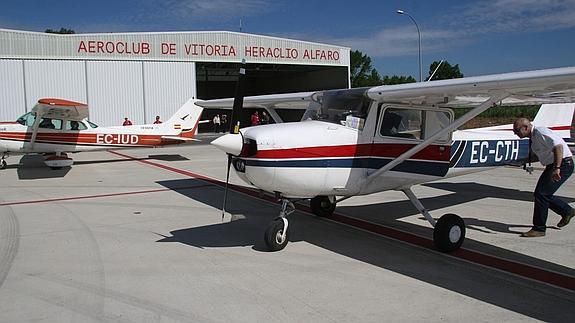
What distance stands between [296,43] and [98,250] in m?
33.2

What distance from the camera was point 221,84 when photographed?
5834cm

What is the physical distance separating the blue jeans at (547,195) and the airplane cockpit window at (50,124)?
47.3ft

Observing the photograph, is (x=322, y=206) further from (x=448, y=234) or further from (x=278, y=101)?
(x=448, y=234)

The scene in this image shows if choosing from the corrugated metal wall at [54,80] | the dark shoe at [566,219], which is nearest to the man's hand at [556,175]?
the dark shoe at [566,219]

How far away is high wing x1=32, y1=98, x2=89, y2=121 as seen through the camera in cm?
1348

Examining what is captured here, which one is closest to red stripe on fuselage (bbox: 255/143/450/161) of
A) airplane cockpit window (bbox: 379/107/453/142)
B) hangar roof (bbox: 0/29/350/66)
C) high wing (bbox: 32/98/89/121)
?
airplane cockpit window (bbox: 379/107/453/142)

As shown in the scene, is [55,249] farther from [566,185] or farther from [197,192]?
[566,185]

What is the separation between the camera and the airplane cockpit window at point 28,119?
1548 centimetres

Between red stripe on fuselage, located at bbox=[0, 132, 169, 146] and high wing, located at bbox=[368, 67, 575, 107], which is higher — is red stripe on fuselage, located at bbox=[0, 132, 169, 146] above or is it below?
below

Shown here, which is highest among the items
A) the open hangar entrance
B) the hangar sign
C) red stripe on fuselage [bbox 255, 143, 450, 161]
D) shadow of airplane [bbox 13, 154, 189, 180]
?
the hangar sign

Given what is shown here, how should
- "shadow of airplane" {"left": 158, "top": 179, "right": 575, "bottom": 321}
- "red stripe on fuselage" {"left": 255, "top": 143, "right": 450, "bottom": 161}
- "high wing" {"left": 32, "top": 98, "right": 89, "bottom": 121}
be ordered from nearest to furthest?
"shadow of airplane" {"left": 158, "top": 179, "right": 575, "bottom": 321} < "red stripe on fuselage" {"left": 255, "top": 143, "right": 450, "bottom": 161} < "high wing" {"left": 32, "top": 98, "right": 89, "bottom": 121}

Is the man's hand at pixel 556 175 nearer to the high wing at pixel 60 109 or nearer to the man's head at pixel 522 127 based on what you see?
the man's head at pixel 522 127

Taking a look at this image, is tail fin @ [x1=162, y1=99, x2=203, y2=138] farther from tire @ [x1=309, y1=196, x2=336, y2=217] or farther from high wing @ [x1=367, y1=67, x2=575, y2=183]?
high wing @ [x1=367, y1=67, x2=575, y2=183]

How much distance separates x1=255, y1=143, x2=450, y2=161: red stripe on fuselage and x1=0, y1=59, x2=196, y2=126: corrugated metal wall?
27204mm
